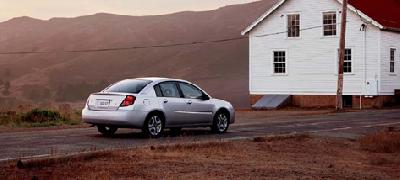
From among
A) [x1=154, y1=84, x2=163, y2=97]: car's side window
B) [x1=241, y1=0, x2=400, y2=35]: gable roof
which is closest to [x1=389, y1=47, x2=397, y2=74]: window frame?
[x1=241, y1=0, x2=400, y2=35]: gable roof

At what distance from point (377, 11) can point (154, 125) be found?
28858 millimetres

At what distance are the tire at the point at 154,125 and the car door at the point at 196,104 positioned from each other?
105 centimetres

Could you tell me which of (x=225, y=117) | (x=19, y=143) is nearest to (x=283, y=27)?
(x=225, y=117)

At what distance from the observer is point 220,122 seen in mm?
20656

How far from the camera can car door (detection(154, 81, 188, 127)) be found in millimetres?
18750

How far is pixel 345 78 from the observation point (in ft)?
142

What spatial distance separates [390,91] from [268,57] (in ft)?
23.8

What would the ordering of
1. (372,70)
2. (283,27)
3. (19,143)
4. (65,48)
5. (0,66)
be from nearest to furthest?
(19,143), (372,70), (283,27), (0,66), (65,48)

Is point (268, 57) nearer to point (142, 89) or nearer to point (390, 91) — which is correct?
point (390, 91)

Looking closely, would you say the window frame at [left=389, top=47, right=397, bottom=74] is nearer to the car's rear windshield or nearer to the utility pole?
the utility pole

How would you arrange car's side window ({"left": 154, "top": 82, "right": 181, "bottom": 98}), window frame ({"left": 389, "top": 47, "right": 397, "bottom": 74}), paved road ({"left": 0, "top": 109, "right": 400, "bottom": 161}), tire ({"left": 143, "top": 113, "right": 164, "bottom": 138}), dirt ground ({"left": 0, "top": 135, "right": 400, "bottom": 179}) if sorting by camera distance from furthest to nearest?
window frame ({"left": 389, "top": 47, "right": 397, "bottom": 74})
car's side window ({"left": 154, "top": 82, "right": 181, "bottom": 98})
tire ({"left": 143, "top": 113, "right": 164, "bottom": 138})
paved road ({"left": 0, "top": 109, "right": 400, "bottom": 161})
dirt ground ({"left": 0, "top": 135, "right": 400, "bottom": 179})

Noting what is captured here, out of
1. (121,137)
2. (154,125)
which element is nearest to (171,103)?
(154,125)

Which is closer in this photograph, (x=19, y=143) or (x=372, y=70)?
(x=19, y=143)

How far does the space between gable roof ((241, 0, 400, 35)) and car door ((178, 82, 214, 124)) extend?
76.1ft
